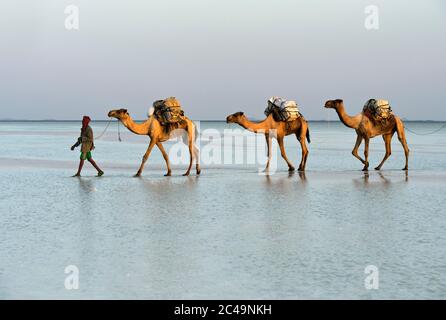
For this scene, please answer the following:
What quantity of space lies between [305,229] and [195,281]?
3095mm

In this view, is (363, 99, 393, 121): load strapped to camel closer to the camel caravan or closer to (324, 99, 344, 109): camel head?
the camel caravan

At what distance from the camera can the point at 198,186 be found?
14820 mm

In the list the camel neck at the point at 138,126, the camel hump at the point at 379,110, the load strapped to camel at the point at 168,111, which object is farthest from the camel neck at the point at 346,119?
the camel neck at the point at 138,126

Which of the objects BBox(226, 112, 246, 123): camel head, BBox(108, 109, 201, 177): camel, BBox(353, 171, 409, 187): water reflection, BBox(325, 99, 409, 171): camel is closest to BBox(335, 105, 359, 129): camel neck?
BBox(325, 99, 409, 171): camel

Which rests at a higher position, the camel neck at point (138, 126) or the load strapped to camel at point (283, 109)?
the load strapped to camel at point (283, 109)

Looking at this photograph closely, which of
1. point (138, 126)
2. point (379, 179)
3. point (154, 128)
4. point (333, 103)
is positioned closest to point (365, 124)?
point (333, 103)

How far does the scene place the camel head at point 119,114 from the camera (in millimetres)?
16547

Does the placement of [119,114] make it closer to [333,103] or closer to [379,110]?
[333,103]

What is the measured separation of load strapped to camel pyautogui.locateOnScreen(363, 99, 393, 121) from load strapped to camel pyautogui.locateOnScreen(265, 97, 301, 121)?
1860 mm

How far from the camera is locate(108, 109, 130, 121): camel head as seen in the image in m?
16.5

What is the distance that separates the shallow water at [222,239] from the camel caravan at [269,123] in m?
1.94

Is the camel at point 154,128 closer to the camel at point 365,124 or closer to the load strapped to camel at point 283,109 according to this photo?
the load strapped to camel at point 283,109
